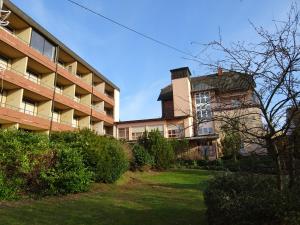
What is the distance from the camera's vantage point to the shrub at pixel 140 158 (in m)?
25.9

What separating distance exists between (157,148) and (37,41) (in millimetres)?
17147

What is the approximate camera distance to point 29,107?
32656 mm

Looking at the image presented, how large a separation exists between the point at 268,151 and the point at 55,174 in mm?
9126

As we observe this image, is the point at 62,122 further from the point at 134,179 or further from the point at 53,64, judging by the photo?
the point at 134,179

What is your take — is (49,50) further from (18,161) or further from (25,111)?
(18,161)

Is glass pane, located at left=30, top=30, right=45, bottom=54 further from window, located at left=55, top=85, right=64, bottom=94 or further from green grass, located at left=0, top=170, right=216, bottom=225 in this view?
green grass, located at left=0, top=170, right=216, bottom=225

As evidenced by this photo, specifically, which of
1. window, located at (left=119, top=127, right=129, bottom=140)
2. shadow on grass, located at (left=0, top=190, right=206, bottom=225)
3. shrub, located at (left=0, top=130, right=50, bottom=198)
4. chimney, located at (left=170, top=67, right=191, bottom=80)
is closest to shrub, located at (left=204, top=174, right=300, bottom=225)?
shadow on grass, located at (left=0, top=190, right=206, bottom=225)

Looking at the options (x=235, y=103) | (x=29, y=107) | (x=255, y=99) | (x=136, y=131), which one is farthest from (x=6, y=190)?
(x=136, y=131)

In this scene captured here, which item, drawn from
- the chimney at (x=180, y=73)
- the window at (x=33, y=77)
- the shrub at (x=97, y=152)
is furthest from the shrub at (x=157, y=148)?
the chimney at (x=180, y=73)

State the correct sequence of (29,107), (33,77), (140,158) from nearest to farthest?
(140,158), (29,107), (33,77)

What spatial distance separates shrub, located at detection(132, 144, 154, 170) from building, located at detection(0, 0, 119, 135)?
11277 mm

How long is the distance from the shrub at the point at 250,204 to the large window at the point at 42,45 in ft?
95.8

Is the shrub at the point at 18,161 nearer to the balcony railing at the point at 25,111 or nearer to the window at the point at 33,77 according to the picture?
the balcony railing at the point at 25,111

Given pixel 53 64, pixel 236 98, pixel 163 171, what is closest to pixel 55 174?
pixel 236 98
